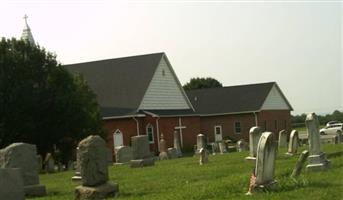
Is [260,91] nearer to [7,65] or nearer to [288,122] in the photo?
[288,122]

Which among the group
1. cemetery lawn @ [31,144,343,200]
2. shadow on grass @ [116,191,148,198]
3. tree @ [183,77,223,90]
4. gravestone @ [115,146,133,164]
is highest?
tree @ [183,77,223,90]

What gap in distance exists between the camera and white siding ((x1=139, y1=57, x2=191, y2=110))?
174ft

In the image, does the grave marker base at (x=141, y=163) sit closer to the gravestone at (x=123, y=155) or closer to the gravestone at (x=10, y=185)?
the gravestone at (x=123, y=155)

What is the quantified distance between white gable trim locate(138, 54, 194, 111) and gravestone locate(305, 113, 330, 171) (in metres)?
35.0

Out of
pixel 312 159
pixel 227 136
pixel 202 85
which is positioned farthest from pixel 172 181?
pixel 202 85

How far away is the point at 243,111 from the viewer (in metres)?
64.8

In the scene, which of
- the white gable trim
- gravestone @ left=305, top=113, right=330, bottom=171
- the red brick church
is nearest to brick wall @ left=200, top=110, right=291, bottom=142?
the red brick church

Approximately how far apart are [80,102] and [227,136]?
1036 inches

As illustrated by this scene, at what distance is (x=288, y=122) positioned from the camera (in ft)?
228

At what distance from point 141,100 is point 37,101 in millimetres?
14237

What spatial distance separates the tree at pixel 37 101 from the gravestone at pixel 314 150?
961 inches

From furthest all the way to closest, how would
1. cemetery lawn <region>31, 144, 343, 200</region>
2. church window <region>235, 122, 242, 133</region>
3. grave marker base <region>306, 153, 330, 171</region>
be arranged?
church window <region>235, 122, 242, 133</region>, grave marker base <region>306, 153, 330, 171</region>, cemetery lawn <region>31, 144, 343, 200</region>

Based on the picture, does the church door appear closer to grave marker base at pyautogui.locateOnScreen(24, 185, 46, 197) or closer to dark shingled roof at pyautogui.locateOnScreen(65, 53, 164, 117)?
dark shingled roof at pyautogui.locateOnScreen(65, 53, 164, 117)

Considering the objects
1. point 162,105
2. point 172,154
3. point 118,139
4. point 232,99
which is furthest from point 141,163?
point 232,99
